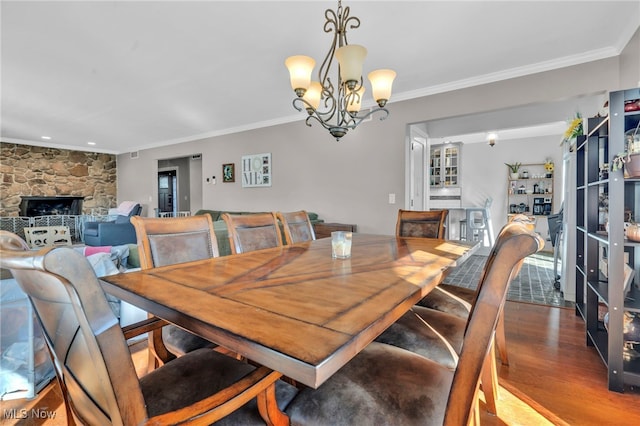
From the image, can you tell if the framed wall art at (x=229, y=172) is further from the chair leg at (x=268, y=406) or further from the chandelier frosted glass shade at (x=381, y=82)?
the chair leg at (x=268, y=406)

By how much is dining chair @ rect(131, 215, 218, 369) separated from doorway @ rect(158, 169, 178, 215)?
7342 mm

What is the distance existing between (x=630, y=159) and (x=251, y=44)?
263 cm

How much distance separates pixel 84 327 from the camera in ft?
1.77

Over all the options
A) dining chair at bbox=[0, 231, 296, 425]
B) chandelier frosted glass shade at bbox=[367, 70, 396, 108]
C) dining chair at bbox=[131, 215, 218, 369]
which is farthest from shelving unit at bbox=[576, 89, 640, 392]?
dining chair at bbox=[131, 215, 218, 369]

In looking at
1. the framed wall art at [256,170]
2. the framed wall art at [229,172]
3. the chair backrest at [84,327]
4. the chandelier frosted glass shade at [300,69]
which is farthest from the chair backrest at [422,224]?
the framed wall art at [229,172]

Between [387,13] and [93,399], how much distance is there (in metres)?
2.50

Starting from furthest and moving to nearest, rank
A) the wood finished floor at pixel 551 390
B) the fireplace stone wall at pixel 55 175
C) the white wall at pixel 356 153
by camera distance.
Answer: the fireplace stone wall at pixel 55 175
the white wall at pixel 356 153
the wood finished floor at pixel 551 390

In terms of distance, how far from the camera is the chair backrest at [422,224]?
8.12 ft

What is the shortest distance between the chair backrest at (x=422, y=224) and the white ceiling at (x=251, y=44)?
4.66 feet

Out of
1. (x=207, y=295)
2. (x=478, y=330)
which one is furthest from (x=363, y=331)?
(x=207, y=295)

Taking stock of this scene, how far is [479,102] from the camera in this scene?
323 cm

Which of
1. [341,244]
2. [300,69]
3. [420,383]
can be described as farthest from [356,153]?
[420,383]

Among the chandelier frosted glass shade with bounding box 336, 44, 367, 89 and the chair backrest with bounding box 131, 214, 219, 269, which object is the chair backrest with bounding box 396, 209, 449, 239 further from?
the chair backrest with bounding box 131, 214, 219, 269

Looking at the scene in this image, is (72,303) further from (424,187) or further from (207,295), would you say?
(424,187)
